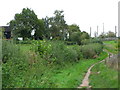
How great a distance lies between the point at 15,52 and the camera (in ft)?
43.6

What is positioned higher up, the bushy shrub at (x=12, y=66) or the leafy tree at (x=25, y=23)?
the leafy tree at (x=25, y=23)

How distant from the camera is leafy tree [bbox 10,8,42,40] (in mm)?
45844

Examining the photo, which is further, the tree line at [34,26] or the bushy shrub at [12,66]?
the tree line at [34,26]

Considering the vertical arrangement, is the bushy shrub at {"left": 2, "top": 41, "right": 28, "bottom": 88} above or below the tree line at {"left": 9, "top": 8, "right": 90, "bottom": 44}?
below

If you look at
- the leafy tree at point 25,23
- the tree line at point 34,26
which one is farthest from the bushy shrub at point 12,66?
the leafy tree at point 25,23

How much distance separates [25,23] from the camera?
4700 cm

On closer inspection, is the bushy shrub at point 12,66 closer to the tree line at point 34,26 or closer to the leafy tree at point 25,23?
the tree line at point 34,26

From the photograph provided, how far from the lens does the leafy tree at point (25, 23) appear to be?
1805 inches

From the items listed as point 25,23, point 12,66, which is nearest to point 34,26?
point 25,23

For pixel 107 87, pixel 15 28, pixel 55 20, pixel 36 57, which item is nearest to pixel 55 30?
pixel 55 20

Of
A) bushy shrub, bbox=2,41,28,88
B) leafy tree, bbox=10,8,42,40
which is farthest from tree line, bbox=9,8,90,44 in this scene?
bushy shrub, bbox=2,41,28,88

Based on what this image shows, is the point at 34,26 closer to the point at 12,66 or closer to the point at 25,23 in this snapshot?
the point at 25,23

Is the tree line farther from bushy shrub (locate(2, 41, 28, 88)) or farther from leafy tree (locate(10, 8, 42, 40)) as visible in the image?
bushy shrub (locate(2, 41, 28, 88))

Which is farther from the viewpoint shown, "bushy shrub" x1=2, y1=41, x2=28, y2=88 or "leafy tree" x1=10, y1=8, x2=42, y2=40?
"leafy tree" x1=10, y1=8, x2=42, y2=40
